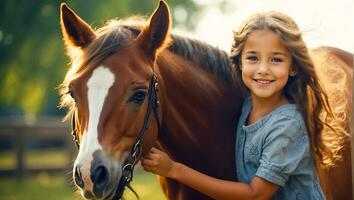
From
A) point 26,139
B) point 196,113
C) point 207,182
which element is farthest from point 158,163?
point 26,139

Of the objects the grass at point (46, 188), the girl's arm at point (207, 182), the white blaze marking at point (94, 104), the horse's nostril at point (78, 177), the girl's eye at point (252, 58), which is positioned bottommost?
the grass at point (46, 188)

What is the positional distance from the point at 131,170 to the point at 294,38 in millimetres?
1233

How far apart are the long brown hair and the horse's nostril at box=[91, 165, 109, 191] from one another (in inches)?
47.9

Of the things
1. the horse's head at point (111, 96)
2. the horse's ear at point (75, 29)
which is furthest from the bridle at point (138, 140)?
the horse's ear at point (75, 29)

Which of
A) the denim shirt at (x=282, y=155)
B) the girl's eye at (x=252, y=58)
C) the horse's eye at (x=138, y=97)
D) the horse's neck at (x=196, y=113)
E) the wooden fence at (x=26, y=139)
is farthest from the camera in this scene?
the wooden fence at (x=26, y=139)

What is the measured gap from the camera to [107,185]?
292 centimetres

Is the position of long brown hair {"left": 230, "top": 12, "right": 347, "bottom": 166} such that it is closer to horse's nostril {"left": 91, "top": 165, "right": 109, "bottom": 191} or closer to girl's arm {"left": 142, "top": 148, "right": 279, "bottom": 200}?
girl's arm {"left": 142, "top": 148, "right": 279, "bottom": 200}

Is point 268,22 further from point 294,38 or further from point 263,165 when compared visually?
point 263,165

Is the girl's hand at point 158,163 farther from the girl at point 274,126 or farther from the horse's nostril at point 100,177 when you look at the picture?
the horse's nostril at point 100,177

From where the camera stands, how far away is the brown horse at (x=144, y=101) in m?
2.97

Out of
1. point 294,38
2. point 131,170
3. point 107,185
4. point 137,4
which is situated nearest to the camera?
point 107,185

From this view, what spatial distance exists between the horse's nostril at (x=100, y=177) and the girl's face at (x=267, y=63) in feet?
3.53

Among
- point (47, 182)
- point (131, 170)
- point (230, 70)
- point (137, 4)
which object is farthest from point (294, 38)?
point (137, 4)

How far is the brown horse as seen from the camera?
2975 millimetres
